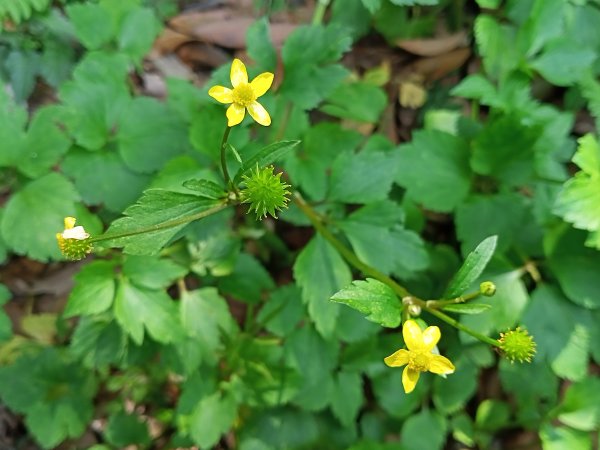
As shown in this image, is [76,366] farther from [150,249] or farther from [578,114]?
[578,114]

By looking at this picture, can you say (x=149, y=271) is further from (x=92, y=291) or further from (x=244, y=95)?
(x=244, y=95)

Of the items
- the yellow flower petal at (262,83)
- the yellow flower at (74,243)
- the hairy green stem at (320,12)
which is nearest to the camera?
the yellow flower at (74,243)

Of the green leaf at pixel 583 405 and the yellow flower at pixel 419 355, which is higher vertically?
the yellow flower at pixel 419 355

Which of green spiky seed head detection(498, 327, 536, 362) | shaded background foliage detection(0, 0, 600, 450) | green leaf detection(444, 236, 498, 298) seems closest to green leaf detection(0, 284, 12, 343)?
shaded background foliage detection(0, 0, 600, 450)

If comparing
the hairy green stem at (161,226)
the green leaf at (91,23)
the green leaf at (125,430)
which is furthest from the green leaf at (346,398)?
the green leaf at (91,23)

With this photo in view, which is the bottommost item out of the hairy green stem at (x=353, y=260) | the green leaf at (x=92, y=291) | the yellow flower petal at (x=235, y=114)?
the green leaf at (x=92, y=291)

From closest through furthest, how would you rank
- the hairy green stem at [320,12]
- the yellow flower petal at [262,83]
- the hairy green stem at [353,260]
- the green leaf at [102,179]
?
the yellow flower petal at [262,83] → the hairy green stem at [353,260] → the green leaf at [102,179] → the hairy green stem at [320,12]

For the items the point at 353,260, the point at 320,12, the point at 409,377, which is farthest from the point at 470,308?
the point at 320,12

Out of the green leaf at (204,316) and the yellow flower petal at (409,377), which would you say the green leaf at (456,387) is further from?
the yellow flower petal at (409,377)
